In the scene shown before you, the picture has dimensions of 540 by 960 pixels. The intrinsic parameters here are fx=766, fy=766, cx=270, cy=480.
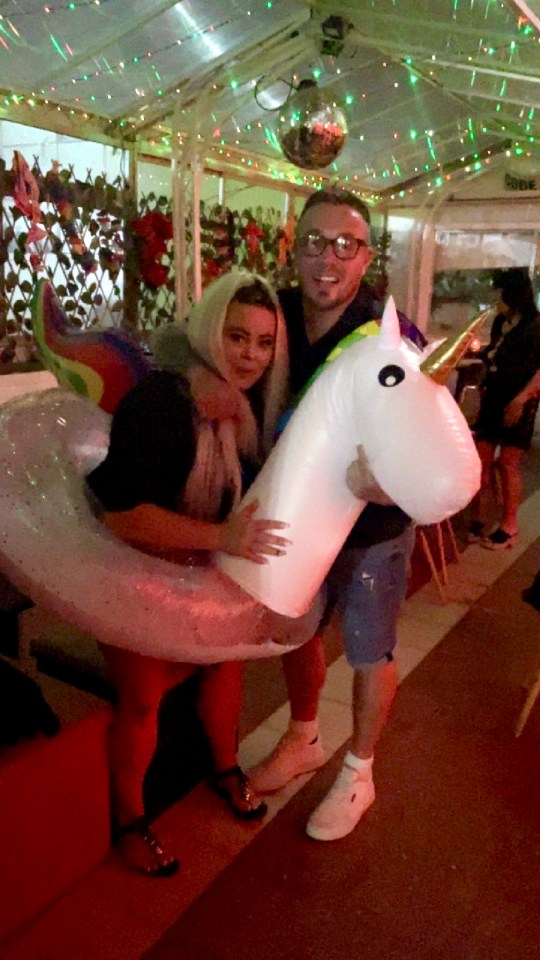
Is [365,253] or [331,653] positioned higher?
[365,253]

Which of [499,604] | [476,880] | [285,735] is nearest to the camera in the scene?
[476,880]

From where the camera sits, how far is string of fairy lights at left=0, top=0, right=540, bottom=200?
2719mm

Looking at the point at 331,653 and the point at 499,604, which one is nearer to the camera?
the point at 331,653

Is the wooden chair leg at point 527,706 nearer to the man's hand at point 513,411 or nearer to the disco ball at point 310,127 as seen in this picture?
the man's hand at point 513,411

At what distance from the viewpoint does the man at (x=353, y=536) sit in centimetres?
145

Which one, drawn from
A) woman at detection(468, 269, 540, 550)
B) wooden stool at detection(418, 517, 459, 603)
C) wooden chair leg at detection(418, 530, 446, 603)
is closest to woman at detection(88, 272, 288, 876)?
wooden stool at detection(418, 517, 459, 603)

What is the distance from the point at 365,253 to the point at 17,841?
49.4 inches

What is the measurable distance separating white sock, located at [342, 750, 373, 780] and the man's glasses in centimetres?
107

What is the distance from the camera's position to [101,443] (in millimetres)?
1536

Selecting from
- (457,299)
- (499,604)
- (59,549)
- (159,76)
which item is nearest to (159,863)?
(59,549)

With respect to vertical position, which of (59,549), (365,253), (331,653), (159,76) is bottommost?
(331,653)

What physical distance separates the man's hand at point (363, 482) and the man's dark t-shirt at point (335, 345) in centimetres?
17

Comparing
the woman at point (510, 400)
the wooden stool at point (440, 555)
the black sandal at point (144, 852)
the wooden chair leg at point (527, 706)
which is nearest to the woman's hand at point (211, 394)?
the black sandal at point (144, 852)

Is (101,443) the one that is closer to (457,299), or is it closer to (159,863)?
(159,863)
